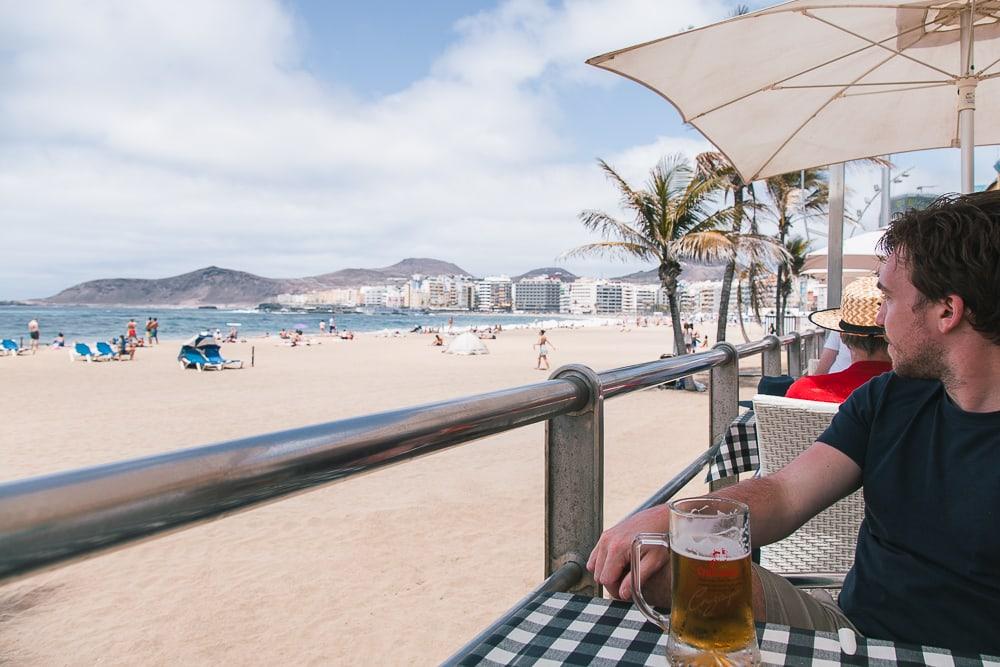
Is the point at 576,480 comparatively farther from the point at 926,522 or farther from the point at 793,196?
the point at 793,196

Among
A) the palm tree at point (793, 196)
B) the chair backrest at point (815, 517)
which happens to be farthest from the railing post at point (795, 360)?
the palm tree at point (793, 196)

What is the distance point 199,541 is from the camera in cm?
538

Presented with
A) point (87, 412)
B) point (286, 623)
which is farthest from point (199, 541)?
point (87, 412)

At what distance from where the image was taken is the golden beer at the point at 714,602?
82 cm

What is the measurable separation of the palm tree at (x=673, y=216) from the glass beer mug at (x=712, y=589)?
579 inches

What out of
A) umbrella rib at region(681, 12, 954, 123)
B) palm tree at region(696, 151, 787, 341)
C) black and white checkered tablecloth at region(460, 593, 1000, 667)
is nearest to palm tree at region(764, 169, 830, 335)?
palm tree at region(696, 151, 787, 341)

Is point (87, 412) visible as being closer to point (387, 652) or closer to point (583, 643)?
point (387, 652)

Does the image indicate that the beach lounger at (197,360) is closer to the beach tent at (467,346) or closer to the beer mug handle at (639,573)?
the beach tent at (467,346)

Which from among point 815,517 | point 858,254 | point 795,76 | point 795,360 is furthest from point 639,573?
point 858,254

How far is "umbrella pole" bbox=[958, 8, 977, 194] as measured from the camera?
11.6ft

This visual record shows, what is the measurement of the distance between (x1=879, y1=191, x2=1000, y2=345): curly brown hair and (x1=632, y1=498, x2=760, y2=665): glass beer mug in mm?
812

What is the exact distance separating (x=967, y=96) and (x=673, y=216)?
1178 cm

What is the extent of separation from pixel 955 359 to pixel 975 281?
154 mm

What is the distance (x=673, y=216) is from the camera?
15.4 metres
